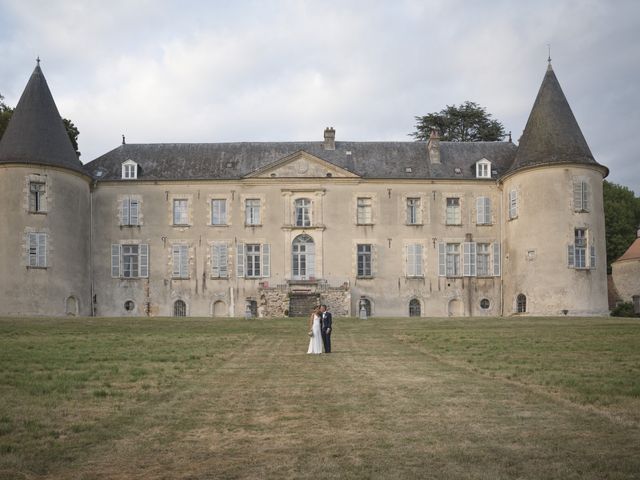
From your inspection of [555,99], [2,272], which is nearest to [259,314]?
[2,272]

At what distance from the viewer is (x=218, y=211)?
113ft

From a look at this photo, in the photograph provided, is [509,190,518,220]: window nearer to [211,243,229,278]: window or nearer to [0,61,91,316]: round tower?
[211,243,229,278]: window

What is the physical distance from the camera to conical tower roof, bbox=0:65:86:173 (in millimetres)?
31031

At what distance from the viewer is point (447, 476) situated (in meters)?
5.73

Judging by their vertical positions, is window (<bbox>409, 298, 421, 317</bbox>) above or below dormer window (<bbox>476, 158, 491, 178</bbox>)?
below

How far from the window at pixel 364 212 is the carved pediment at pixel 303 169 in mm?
1149

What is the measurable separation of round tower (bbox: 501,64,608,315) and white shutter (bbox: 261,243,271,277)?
407 inches

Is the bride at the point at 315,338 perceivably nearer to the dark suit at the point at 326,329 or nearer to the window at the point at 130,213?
the dark suit at the point at 326,329

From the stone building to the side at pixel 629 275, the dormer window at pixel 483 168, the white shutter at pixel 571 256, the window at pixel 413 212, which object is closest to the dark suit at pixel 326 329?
the white shutter at pixel 571 256

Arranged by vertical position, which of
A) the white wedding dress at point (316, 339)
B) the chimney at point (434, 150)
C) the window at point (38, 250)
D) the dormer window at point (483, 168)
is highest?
the chimney at point (434, 150)

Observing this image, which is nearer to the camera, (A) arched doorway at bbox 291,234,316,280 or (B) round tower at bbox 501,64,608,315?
(B) round tower at bbox 501,64,608,315

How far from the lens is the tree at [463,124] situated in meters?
47.4

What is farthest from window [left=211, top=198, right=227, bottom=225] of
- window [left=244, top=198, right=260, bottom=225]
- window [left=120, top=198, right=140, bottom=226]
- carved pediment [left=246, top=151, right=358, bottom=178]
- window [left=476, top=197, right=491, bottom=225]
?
window [left=476, top=197, right=491, bottom=225]

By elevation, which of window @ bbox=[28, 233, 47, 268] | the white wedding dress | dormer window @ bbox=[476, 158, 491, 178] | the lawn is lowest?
the lawn
